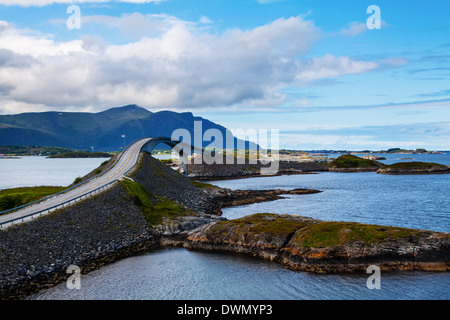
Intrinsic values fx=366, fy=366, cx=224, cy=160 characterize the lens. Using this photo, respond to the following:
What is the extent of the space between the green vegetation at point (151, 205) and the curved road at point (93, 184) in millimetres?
5160

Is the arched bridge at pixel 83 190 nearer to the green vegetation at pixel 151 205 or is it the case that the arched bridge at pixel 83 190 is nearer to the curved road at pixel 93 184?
the curved road at pixel 93 184

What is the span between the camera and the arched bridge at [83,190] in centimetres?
5058

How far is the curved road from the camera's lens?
173 ft

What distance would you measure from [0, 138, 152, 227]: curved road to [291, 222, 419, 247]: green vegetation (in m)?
37.1

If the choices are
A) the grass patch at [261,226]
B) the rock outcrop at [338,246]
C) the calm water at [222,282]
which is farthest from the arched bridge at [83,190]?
the grass patch at [261,226]

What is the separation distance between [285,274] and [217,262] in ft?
31.4

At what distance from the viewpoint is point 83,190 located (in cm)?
6994

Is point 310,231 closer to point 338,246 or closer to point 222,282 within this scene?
point 338,246

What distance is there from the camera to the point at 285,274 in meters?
41.3

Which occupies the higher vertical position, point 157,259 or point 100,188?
point 100,188

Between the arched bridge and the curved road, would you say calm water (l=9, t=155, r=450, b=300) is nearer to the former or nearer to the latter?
the arched bridge

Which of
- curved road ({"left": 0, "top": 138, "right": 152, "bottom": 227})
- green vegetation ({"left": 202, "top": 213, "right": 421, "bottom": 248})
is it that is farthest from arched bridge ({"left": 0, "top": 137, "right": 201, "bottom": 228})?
green vegetation ({"left": 202, "top": 213, "right": 421, "bottom": 248})
